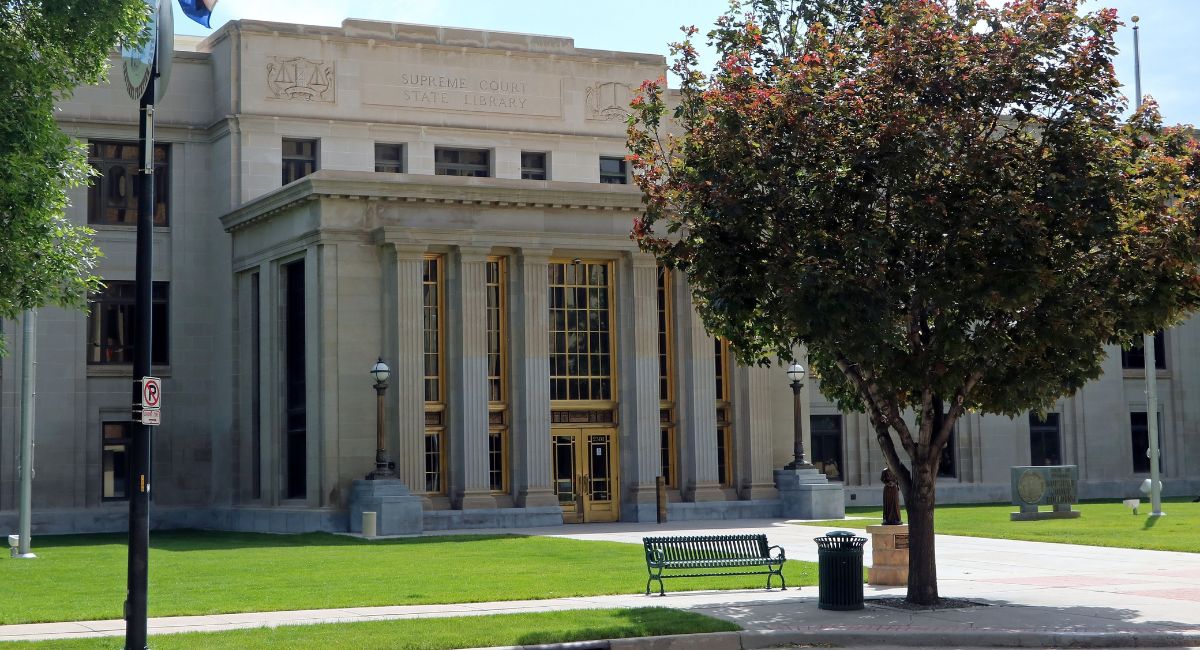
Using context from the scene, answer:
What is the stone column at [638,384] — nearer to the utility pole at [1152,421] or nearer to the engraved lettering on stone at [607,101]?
the engraved lettering on stone at [607,101]

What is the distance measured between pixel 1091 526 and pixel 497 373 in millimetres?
15818

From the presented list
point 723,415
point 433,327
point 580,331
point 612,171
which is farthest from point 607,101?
point 433,327

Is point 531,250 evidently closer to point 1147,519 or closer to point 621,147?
point 621,147

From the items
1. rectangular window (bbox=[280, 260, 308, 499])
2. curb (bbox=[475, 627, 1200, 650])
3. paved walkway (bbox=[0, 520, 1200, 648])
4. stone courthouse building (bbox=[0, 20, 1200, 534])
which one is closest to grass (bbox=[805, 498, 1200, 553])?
paved walkway (bbox=[0, 520, 1200, 648])

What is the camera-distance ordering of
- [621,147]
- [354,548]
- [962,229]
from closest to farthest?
[962,229], [354,548], [621,147]

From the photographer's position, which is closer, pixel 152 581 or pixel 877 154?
pixel 877 154

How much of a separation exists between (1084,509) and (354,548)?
23808mm

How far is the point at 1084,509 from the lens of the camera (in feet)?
147

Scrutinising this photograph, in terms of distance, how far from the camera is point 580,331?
41281 mm

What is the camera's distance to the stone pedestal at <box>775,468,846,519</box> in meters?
41.7

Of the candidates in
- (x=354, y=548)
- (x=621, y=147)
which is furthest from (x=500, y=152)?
(x=354, y=548)

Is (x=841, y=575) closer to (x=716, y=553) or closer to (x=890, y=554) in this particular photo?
(x=716, y=553)

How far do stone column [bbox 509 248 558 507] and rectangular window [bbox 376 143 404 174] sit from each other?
26.3 ft

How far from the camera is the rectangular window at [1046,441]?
5434 cm
